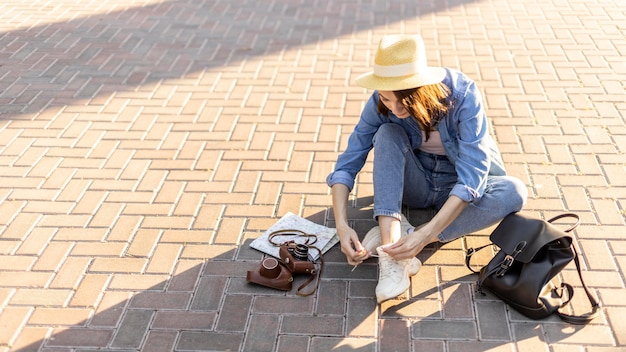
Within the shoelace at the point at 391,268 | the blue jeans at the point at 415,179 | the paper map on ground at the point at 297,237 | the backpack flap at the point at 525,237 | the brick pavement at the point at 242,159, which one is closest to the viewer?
the backpack flap at the point at 525,237

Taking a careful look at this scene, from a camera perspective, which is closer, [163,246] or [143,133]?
[163,246]

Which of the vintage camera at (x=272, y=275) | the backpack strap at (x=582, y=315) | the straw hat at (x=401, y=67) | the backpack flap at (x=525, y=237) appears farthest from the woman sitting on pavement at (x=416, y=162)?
the backpack strap at (x=582, y=315)

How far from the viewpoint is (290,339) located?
278 centimetres

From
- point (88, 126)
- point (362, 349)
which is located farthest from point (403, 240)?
point (88, 126)

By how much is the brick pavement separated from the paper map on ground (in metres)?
0.07

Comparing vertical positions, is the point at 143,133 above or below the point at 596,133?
above

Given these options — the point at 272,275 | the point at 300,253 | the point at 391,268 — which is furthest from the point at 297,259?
the point at 391,268

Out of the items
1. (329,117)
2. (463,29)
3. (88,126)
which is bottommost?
(463,29)

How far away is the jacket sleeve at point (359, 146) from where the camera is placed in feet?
10.6

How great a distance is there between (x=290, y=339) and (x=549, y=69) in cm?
338

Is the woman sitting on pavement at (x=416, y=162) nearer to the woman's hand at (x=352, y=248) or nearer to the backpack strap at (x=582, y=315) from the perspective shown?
the woman's hand at (x=352, y=248)

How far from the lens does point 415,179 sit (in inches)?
130

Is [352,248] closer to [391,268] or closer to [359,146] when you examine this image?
[391,268]

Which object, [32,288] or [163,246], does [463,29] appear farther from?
[32,288]
